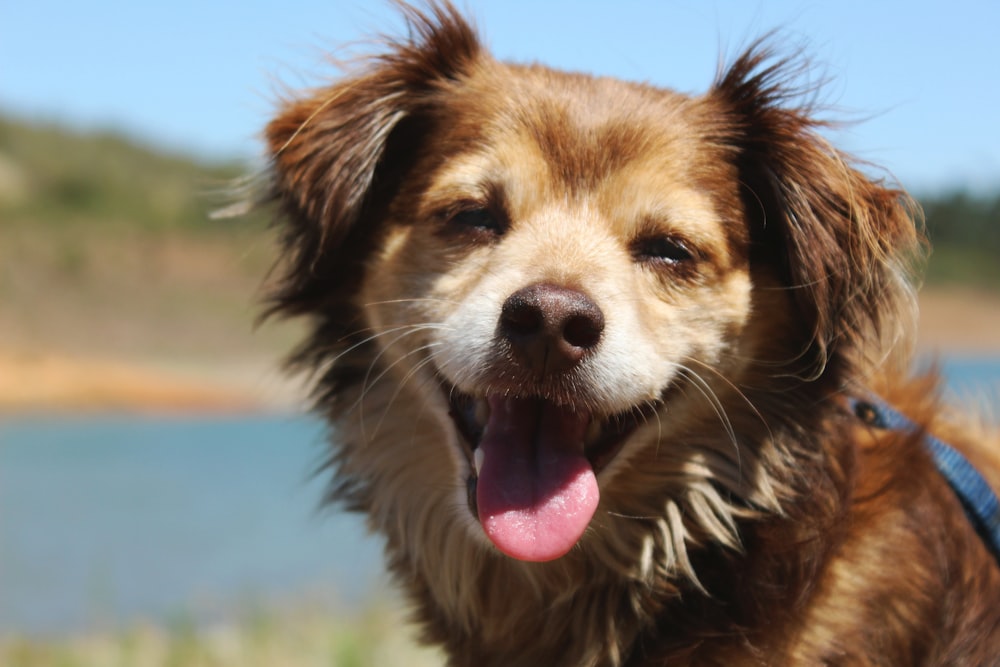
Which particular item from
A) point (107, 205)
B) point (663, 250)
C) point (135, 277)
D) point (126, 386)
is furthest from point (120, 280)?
point (663, 250)

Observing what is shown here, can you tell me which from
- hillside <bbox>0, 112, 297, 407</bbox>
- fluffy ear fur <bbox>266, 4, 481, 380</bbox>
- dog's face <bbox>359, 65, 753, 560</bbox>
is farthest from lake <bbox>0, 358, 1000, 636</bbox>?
hillside <bbox>0, 112, 297, 407</bbox>

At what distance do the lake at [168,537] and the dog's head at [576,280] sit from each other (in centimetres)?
65

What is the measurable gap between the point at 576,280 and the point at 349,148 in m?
0.87

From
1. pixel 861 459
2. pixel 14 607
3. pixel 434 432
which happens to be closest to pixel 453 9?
pixel 434 432

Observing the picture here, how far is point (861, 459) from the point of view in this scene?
3111 mm

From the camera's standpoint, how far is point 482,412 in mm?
3006

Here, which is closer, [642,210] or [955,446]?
[642,210]

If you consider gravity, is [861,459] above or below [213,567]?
above

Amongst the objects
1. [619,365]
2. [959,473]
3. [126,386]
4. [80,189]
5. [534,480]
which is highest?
[619,365]

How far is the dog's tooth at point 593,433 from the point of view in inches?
117

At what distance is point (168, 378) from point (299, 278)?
2140 cm

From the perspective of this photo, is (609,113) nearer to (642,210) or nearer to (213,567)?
(642,210)

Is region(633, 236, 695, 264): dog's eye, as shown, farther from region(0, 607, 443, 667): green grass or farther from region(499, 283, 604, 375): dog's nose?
region(0, 607, 443, 667): green grass

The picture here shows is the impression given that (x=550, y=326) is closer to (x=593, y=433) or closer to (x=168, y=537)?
(x=593, y=433)
